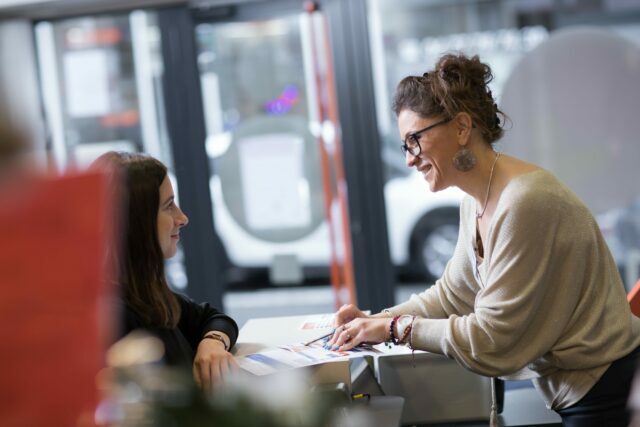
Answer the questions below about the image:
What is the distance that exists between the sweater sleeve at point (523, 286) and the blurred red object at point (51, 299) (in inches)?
56.6

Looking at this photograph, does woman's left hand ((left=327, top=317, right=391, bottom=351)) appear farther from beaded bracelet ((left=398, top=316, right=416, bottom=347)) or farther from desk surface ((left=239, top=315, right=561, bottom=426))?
desk surface ((left=239, top=315, right=561, bottom=426))

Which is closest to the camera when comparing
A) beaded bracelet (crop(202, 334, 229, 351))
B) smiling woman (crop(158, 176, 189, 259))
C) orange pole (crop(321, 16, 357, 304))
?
smiling woman (crop(158, 176, 189, 259))

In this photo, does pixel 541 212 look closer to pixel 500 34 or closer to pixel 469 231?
pixel 469 231

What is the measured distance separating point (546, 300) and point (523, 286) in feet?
0.28

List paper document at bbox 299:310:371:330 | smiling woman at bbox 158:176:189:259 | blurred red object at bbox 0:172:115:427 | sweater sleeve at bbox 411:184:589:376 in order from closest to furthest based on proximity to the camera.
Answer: blurred red object at bbox 0:172:115:427 < sweater sleeve at bbox 411:184:589:376 < smiling woman at bbox 158:176:189:259 < paper document at bbox 299:310:371:330

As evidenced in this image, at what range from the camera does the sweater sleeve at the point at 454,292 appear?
2355 mm

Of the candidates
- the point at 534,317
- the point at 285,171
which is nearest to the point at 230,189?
the point at 285,171

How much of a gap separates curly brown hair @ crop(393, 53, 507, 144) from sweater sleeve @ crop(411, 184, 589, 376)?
25 centimetres

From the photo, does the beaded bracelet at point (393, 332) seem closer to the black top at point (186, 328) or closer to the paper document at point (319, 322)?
the paper document at point (319, 322)

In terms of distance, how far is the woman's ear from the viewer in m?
2.14

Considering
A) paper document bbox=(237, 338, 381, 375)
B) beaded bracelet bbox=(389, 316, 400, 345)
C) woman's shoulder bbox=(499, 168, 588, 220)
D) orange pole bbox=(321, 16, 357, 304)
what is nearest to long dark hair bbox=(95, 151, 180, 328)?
paper document bbox=(237, 338, 381, 375)

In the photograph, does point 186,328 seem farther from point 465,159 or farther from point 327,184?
point 327,184

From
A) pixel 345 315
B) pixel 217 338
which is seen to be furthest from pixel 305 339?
pixel 217 338

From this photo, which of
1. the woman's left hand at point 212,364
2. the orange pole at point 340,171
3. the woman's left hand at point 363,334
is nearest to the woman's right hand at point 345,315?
the woman's left hand at point 363,334
